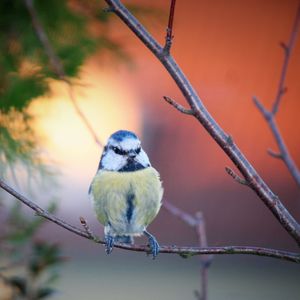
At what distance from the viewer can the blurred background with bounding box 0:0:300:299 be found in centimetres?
176

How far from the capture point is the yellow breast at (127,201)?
47.2 inches

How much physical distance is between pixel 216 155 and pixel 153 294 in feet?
2.40

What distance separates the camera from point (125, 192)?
1.22 m

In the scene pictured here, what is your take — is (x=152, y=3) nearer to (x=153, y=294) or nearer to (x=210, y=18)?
(x=210, y=18)

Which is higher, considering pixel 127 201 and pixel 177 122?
pixel 177 122

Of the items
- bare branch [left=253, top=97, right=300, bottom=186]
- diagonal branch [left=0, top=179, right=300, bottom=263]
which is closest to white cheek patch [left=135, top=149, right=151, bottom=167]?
bare branch [left=253, top=97, right=300, bottom=186]

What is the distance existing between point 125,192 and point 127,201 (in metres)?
0.02

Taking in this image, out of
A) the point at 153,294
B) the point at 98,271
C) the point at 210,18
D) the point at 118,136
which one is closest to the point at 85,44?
the point at 118,136

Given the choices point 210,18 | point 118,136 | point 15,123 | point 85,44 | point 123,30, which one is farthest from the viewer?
point 210,18

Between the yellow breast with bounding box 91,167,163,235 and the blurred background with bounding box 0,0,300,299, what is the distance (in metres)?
0.37

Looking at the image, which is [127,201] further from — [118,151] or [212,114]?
[212,114]

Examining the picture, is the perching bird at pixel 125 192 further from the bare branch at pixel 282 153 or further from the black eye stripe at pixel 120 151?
the bare branch at pixel 282 153

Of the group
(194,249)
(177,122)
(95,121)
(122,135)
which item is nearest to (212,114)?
(177,122)

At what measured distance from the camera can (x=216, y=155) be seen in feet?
9.44
